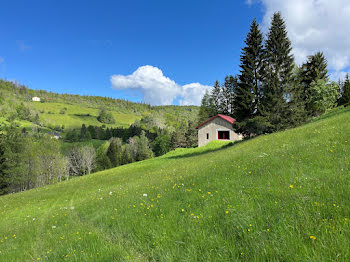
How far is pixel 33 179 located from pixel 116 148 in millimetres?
36709

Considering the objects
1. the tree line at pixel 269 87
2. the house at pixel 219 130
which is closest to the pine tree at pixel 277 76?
the tree line at pixel 269 87

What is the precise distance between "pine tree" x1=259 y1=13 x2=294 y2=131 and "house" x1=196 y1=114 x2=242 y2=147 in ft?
65.7

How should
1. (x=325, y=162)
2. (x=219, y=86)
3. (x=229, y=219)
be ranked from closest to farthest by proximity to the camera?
(x=229, y=219)
(x=325, y=162)
(x=219, y=86)

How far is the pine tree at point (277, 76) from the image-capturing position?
84.6 feet

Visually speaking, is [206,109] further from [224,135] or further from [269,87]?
[269,87]

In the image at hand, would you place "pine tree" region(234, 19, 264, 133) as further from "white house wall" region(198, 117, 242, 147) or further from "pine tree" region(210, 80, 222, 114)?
"pine tree" region(210, 80, 222, 114)

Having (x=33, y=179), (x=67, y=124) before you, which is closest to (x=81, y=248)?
(x=33, y=179)

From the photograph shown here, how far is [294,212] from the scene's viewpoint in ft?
11.4

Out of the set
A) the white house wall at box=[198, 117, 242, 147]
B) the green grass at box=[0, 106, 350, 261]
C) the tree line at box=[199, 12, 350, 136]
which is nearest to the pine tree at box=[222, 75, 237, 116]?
the white house wall at box=[198, 117, 242, 147]

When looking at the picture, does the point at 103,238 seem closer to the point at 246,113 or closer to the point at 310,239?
the point at 310,239

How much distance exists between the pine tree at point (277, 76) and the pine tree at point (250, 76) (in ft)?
3.65

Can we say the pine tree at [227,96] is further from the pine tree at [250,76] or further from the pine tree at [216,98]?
the pine tree at [250,76]

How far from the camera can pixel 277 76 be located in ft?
87.8

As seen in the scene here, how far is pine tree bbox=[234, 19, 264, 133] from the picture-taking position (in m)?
27.9
